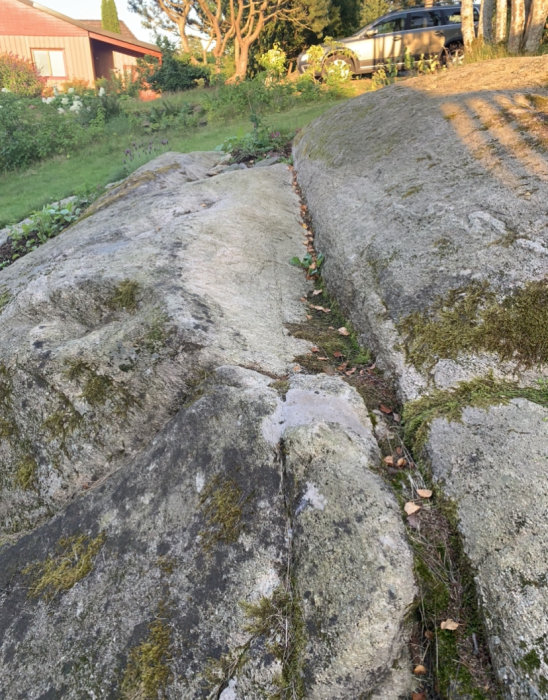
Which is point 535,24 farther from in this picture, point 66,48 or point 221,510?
point 66,48

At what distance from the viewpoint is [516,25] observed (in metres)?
7.27

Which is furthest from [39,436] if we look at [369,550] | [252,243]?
[252,243]

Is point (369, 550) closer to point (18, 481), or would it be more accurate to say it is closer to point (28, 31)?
point (18, 481)

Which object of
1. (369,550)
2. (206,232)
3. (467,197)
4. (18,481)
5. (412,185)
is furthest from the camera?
(206,232)

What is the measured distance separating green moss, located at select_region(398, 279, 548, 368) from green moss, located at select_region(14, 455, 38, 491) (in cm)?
226

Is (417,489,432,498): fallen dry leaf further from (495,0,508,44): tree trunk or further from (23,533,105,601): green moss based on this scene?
(495,0,508,44): tree trunk

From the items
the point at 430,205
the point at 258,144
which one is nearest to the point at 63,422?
the point at 430,205

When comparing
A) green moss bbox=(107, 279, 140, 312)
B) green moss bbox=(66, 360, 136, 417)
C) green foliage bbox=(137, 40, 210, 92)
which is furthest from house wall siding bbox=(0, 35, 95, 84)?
green moss bbox=(66, 360, 136, 417)

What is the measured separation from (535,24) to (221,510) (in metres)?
8.23

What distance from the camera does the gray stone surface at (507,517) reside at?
1.66 meters

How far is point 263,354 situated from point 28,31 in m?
33.7

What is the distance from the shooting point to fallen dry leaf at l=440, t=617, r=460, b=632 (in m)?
1.83

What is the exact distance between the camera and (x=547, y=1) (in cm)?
692

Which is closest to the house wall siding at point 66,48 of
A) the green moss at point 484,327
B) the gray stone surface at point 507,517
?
the green moss at point 484,327
